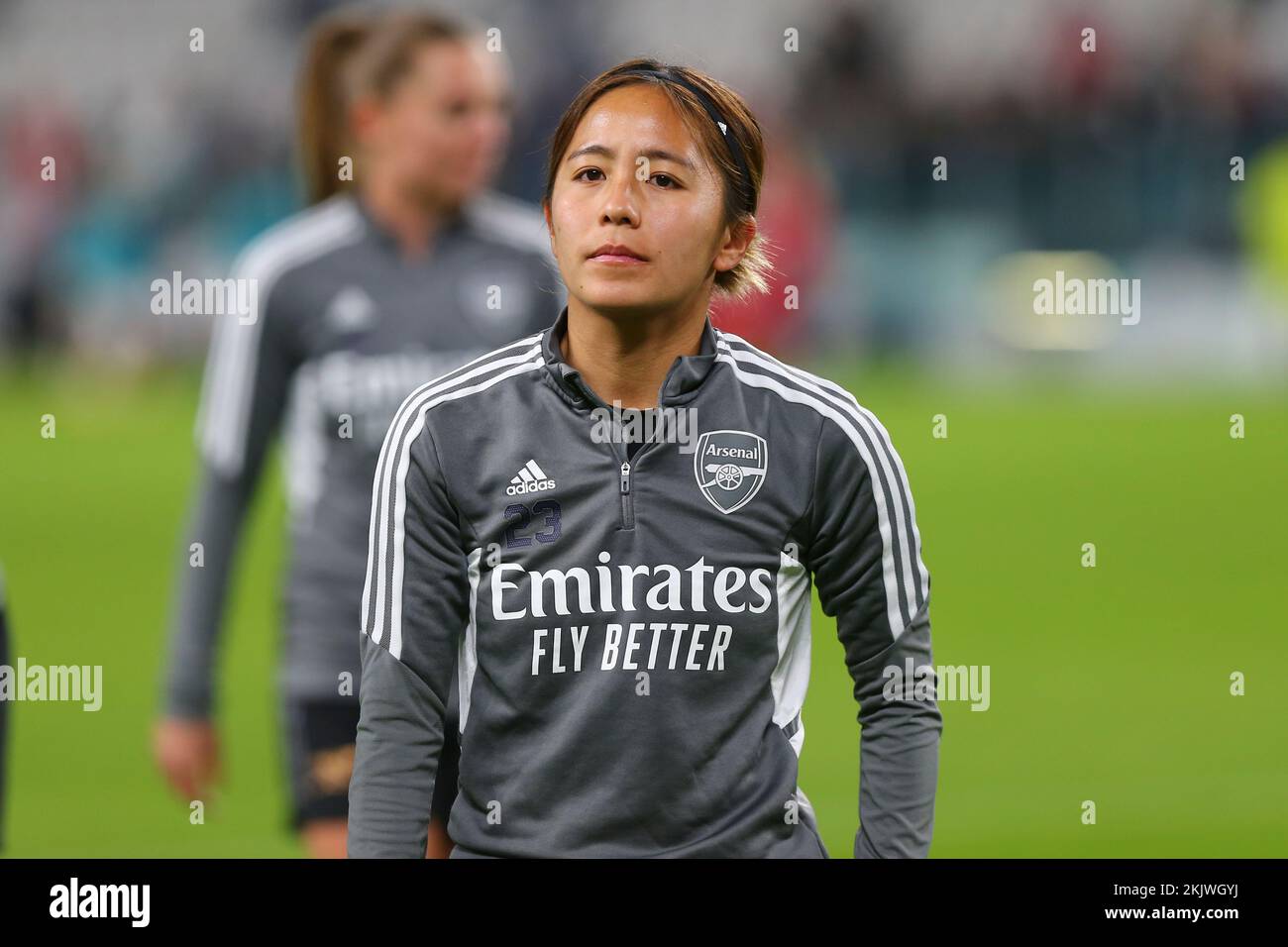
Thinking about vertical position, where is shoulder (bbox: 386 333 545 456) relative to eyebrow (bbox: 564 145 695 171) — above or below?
below

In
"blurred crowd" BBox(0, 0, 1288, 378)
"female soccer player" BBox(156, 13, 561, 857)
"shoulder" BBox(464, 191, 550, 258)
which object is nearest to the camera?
"female soccer player" BBox(156, 13, 561, 857)

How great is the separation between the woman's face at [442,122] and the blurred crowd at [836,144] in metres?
14.3

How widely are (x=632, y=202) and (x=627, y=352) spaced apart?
25 cm

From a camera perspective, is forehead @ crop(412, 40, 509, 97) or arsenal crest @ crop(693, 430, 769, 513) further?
forehead @ crop(412, 40, 509, 97)

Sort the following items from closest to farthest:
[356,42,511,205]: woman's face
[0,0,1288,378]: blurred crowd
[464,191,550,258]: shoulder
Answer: [356,42,511,205]: woman's face, [464,191,550,258]: shoulder, [0,0,1288,378]: blurred crowd

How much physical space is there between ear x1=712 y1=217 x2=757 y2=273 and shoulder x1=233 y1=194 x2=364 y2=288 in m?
2.16

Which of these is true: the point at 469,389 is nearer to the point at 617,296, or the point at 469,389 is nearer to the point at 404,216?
the point at 617,296

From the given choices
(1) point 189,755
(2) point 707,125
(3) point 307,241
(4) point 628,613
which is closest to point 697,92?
(2) point 707,125

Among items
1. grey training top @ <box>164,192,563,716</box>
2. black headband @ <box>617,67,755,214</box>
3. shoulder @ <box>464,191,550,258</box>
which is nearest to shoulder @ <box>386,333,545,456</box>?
black headband @ <box>617,67,755,214</box>

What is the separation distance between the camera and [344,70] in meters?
5.00

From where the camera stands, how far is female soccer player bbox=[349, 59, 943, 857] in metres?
2.81

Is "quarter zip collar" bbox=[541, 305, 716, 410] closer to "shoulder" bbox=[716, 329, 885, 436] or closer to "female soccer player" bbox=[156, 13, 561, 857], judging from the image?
"shoulder" bbox=[716, 329, 885, 436]

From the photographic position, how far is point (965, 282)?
21250 mm

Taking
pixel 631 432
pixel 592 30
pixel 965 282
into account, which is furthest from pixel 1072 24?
pixel 631 432
